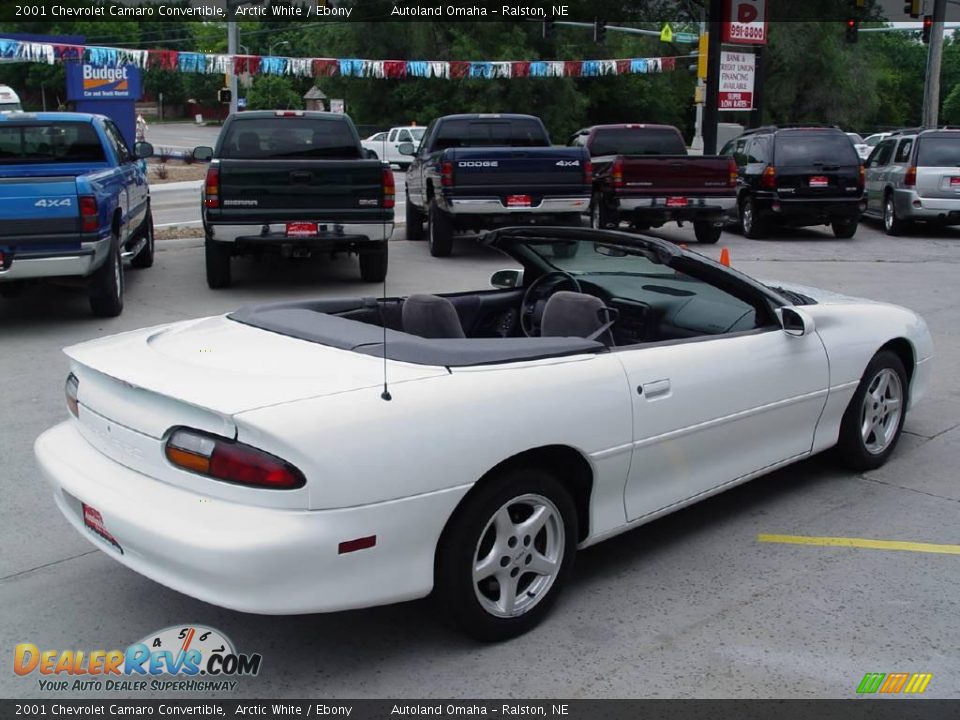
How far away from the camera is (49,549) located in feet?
15.2

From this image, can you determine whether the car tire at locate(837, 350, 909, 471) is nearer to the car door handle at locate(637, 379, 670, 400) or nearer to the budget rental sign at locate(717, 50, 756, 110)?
the car door handle at locate(637, 379, 670, 400)

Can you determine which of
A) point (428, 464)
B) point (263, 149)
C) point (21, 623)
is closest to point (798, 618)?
point (428, 464)

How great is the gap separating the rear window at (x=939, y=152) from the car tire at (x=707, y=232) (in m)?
3.93

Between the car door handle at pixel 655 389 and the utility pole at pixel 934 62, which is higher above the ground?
the utility pole at pixel 934 62

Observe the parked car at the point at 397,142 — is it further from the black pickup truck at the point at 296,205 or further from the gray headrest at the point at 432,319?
the gray headrest at the point at 432,319

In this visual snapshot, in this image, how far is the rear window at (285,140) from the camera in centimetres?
1209

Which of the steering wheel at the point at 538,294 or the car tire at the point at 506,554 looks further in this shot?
the steering wheel at the point at 538,294

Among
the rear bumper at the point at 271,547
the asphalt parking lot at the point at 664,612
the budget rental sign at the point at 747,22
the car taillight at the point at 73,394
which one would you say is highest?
the budget rental sign at the point at 747,22

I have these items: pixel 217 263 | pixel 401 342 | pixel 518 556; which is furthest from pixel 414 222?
pixel 518 556

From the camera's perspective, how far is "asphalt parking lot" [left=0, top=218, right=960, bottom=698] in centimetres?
353

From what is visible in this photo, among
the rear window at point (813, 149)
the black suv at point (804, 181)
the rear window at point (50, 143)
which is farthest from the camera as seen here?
the rear window at point (813, 149)

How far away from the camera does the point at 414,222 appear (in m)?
16.9

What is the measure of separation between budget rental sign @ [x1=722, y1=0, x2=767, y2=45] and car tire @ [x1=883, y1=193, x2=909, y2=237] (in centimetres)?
750

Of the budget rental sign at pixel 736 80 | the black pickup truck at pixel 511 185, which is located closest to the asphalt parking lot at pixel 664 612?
the black pickup truck at pixel 511 185
